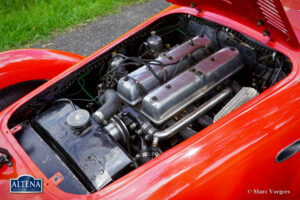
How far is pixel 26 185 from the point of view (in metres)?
1.46

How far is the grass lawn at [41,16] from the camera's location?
4.74 m

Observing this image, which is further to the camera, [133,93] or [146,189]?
[133,93]

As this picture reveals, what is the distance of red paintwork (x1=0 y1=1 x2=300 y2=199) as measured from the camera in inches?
53.8

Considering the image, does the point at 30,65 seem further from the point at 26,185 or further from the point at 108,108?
the point at 26,185

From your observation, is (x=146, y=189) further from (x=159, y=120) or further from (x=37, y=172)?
(x=37, y=172)

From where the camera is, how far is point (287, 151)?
5.15ft

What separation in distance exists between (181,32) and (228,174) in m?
1.55

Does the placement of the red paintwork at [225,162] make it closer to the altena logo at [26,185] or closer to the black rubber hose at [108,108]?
the altena logo at [26,185]

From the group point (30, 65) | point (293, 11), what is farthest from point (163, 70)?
point (30, 65)

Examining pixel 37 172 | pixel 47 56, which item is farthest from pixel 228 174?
pixel 47 56

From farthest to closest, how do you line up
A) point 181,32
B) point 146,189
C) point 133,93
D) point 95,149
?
point 181,32 → point 133,93 → point 95,149 → point 146,189

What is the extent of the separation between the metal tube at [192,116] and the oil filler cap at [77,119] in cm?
45

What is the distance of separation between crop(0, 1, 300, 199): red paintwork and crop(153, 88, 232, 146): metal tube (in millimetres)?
223

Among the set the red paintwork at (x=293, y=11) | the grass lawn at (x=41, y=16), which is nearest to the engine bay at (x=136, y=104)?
the red paintwork at (x=293, y=11)
